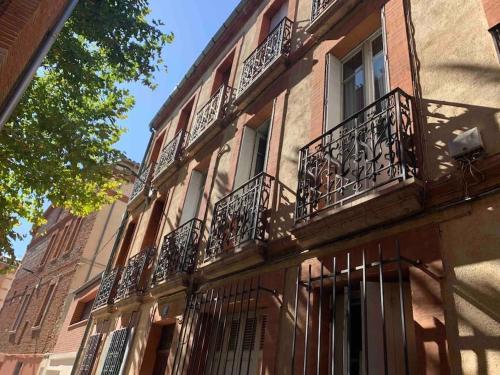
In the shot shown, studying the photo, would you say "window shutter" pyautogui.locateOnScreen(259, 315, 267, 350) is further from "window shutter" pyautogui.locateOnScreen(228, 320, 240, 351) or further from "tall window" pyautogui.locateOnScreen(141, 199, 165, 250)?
"tall window" pyautogui.locateOnScreen(141, 199, 165, 250)

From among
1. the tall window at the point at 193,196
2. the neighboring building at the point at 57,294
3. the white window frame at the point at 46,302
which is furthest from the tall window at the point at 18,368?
the tall window at the point at 193,196

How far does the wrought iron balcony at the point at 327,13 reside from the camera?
5.73 m

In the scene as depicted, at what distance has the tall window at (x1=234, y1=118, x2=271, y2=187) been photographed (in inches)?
279

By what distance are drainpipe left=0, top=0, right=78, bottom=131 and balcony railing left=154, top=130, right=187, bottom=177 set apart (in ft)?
17.2

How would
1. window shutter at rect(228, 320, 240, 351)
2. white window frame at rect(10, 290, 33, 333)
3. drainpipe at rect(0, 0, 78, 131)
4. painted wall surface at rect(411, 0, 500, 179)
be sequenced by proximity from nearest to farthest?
painted wall surface at rect(411, 0, 500, 179) → drainpipe at rect(0, 0, 78, 131) → window shutter at rect(228, 320, 240, 351) → white window frame at rect(10, 290, 33, 333)

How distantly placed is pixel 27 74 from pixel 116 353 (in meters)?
6.29

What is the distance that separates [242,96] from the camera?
305 inches

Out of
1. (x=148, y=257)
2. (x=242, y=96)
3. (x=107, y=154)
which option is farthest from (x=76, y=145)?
(x=242, y=96)

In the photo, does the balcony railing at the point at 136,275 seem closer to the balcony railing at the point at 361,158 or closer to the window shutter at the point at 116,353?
the window shutter at the point at 116,353

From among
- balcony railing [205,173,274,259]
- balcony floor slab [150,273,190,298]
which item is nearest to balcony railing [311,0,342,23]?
balcony railing [205,173,274,259]

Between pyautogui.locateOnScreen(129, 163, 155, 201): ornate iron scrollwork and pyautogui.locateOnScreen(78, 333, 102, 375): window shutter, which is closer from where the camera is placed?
pyautogui.locateOnScreen(78, 333, 102, 375): window shutter

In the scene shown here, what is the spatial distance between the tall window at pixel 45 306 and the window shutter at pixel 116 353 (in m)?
9.87

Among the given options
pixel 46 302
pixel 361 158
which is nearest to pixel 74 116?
pixel 361 158

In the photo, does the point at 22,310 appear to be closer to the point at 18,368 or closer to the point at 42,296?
the point at 42,296
